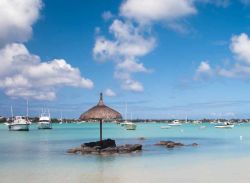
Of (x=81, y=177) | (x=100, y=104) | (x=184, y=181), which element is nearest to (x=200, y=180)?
(x=184, y=181)

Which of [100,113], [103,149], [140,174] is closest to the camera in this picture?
[140,174]

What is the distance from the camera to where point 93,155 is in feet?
89.4

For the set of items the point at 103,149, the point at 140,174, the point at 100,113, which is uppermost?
the point at 100,113

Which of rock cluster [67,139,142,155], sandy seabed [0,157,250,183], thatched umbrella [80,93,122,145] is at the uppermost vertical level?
thatched umbrella [80,93,122,145]

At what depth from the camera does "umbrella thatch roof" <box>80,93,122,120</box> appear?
97.0 ft

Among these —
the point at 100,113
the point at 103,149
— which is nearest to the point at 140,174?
the point at 103,149

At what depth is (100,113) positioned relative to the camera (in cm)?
2973

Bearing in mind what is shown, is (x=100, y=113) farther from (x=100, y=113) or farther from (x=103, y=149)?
(x=103, y=149)

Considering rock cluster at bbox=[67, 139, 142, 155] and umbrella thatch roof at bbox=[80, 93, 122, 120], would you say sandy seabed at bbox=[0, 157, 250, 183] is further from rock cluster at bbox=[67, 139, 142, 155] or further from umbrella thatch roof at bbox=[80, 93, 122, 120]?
umbrella thatch roof at bbox=[80, 93, 122, 120]

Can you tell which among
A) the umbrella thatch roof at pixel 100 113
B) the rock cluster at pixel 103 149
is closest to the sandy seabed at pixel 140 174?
the rock cluster at pixel 103 149

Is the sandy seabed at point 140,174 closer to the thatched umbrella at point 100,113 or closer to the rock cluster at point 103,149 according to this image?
the rock cluster at point 103,149

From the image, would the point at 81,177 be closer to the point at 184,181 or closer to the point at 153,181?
the point at 153,181

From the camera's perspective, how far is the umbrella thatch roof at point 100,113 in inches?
1164

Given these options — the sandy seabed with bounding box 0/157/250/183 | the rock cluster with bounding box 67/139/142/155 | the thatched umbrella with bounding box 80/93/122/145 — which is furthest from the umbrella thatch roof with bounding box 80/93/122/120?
the sandy seabed with bounding box 0/157/250/183
